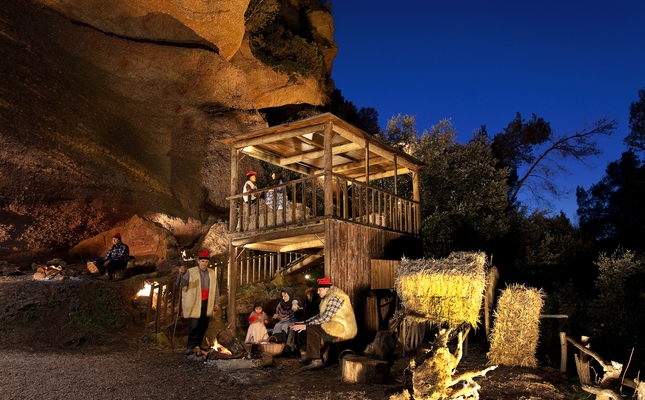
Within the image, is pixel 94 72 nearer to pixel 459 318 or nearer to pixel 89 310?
pixel 89 310

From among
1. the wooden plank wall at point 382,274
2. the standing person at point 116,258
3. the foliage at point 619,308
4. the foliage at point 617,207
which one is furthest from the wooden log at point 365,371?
the foliage at point 617,207

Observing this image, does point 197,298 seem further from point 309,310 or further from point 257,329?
point 309,310

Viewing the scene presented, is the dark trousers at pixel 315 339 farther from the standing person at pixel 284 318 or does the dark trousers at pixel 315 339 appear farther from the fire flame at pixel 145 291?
the fire flame at pixel 145 291

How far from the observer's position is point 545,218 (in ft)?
73.0

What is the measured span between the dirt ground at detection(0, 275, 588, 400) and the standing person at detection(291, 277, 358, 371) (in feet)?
1.24

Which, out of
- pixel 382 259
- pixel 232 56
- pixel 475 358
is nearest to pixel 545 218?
pixel 382 259

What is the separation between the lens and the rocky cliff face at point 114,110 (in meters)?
17.2

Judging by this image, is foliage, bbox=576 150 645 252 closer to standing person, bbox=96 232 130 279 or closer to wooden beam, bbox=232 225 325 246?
wooden beam, bbox=232 225 325 246

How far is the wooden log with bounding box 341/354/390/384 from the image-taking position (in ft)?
26.0

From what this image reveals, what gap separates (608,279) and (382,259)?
754 cm

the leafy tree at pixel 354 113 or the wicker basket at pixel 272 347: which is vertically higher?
the leafy tree at pixel 354 113

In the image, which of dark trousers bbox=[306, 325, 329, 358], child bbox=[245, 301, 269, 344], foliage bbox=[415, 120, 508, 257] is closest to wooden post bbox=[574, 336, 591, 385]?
dark trousers bbox=[306, 325, 329, 358]

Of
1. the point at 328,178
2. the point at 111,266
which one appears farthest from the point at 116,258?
the point at 328,178

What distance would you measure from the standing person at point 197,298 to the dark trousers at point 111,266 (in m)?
5.63
